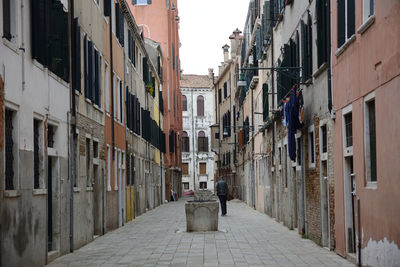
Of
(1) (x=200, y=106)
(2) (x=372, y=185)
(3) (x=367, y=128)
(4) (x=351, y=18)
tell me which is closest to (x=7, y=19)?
(4) (x=351, y=18)

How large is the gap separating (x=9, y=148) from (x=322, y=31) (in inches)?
283

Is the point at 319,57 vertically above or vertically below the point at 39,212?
→ above

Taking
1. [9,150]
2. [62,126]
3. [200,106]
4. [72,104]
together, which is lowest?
[9,150]

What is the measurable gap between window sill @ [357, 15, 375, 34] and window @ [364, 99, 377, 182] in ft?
3.68

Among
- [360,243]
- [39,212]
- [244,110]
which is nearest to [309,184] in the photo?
[360,243]

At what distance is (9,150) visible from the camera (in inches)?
414

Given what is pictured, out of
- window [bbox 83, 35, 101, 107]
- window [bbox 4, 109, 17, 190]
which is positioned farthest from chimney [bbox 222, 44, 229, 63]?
window [bbox 4, 109, 17, 190]

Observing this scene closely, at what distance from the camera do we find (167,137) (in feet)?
170

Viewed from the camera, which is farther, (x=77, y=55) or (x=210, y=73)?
(x=210, y=73)

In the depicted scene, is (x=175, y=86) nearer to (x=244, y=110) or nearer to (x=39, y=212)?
(x=244, y=110)

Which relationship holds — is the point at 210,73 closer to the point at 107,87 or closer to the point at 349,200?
the point at 107,87

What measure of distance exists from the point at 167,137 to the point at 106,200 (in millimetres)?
31222

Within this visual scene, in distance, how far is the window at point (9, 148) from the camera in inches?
409

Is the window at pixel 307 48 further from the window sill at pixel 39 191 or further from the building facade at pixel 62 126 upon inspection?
the window sill at pixel 39 191
